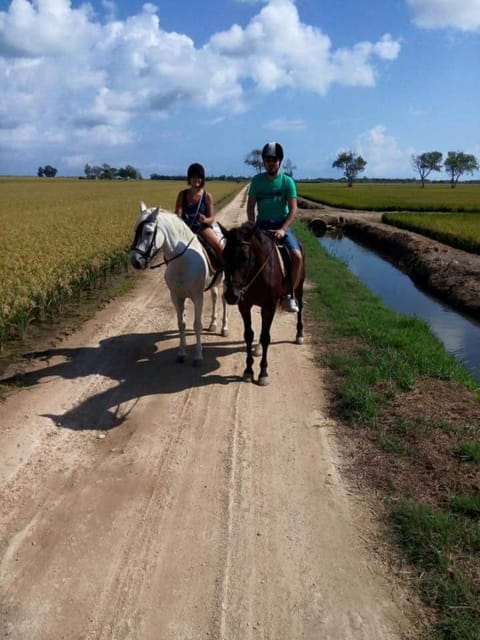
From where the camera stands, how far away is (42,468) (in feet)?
15.1

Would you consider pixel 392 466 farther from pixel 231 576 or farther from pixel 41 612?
pixel 41 612

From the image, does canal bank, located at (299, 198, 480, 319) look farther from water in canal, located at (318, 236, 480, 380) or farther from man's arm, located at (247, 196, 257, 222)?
man's arm, located at (247, 196, 257, 222)

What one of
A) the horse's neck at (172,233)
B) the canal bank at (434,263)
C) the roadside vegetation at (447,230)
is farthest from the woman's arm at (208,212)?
the roadside vegetation at (447,230)

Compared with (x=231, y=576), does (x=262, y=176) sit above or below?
above

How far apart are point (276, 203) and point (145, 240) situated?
2071 mm

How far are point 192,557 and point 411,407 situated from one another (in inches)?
132

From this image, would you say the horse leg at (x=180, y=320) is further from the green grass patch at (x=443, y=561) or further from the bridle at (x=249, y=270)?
the green grass patch at (x=443, y=561)

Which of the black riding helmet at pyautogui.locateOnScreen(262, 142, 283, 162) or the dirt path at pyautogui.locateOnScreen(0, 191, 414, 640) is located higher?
the black riding helmet at pyautogui.locateOnScreen(262, 142, 283, 162)

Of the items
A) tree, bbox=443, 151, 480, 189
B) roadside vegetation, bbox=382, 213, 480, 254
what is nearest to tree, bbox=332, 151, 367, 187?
tree, bbox=443, 151, 480, 189

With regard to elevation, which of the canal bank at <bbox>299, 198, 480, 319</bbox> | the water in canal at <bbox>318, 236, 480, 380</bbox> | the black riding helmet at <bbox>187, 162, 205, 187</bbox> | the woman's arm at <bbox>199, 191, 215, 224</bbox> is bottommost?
the water in canal at <bbox>318, 236, 480, 380</bbox>

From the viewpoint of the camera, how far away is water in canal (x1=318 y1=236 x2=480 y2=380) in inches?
408

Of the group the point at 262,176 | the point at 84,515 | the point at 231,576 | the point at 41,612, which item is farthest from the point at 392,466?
the point at 262,176

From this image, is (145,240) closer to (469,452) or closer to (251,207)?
(251,207)

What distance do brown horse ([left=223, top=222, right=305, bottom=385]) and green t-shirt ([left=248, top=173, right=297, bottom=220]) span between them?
54cm
